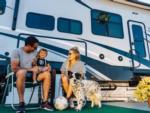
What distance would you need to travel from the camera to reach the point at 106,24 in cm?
891

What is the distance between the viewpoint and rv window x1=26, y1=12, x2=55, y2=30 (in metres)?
7.59

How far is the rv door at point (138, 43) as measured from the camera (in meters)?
9.23

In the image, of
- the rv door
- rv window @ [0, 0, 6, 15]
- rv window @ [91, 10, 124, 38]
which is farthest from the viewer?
the rv door

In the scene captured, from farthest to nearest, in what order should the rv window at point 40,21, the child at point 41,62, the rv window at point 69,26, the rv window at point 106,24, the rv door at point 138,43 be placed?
the rv door at point 138,43 < the rv window at point 106,24 < the rv window at point 69,26 < the rv window at point 40,21 < the child at point 41,62

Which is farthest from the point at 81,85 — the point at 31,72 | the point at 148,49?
the point at 148,49

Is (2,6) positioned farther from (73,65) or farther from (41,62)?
(73,65)

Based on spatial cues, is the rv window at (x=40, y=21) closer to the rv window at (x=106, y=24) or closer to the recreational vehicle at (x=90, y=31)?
the recreational vehicle at (x=90, y=31)

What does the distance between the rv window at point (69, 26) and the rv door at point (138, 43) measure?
166 cm

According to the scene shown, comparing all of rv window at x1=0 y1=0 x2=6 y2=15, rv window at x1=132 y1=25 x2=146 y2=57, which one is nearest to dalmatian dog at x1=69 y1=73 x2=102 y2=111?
rv window at x1=0 y1=0 x2=6 y2=15

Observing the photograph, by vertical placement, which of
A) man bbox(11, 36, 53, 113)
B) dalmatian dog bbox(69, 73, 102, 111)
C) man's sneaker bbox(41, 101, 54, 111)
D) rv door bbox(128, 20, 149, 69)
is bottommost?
man's sneaker bbox(41, 101, 54, 111)

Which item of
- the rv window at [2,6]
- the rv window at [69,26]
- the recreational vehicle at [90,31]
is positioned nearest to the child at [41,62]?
the recreational vehicle at [90,31]

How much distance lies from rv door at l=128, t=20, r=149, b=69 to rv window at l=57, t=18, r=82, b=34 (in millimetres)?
1661

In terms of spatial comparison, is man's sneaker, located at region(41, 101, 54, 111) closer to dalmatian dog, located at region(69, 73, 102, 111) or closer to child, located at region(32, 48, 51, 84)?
dalmatian dog, located at region(69, 73, 102, 111)

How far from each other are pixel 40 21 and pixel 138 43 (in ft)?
9.93
